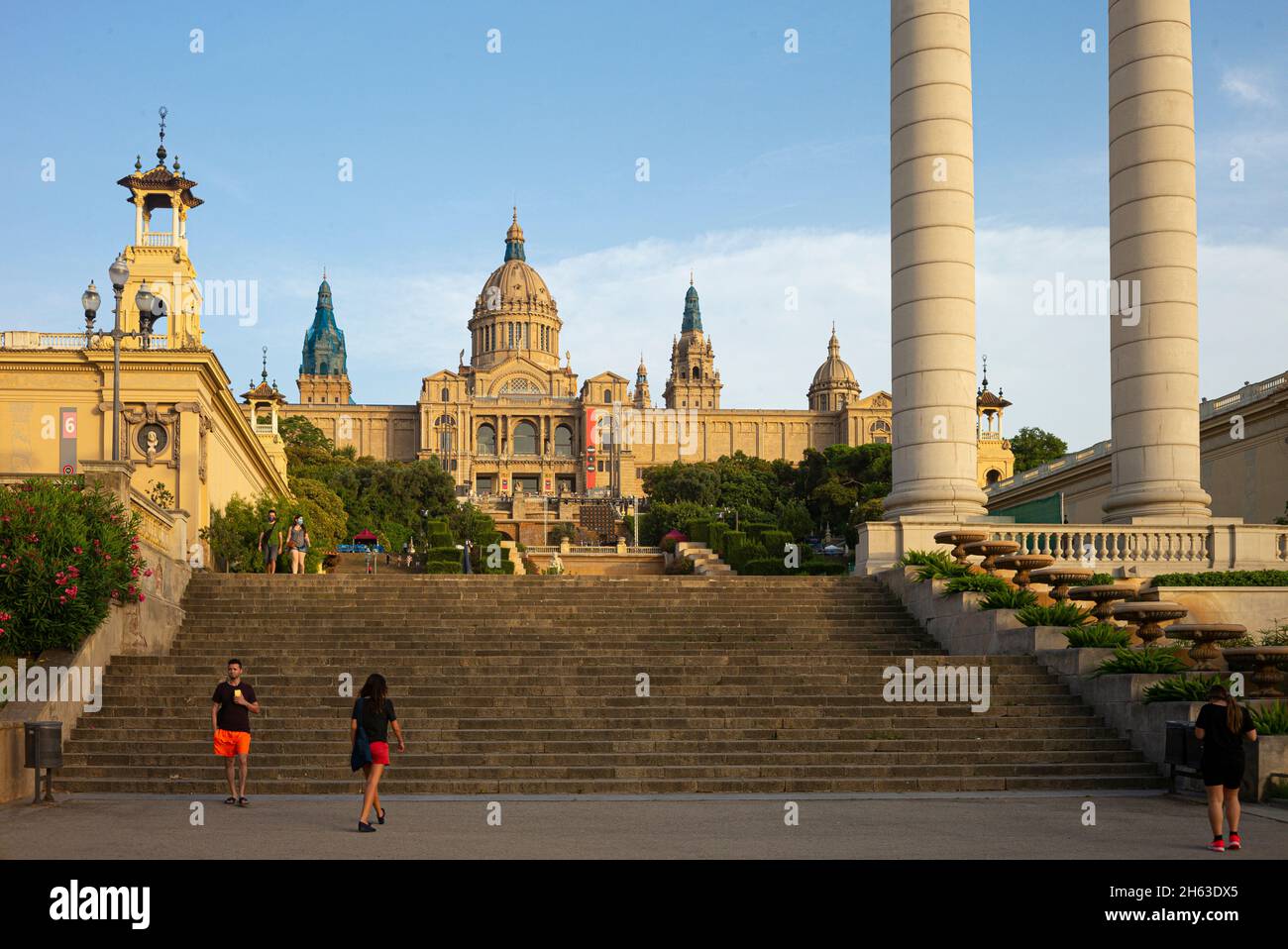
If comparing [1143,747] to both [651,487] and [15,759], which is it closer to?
[15,759]

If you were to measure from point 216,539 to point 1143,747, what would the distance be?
121ft

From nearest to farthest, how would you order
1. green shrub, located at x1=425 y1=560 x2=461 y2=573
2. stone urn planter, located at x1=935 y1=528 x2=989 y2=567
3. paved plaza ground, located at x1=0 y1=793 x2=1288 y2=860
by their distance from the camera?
1. paved plaza ground, located at x1=0 y1=793 x2=1288 y2=860
2. stone urn planter, located at x1=935 y1=528 x2=989 y2=567
3. green shrub, located at x1=425 y1=560 x2=461 y2=573

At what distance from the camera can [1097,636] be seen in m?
24.9

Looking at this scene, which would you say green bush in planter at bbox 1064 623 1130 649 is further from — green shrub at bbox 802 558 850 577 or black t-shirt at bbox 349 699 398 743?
green shrub at bbox 802 558 850 577

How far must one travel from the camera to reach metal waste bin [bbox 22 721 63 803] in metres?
19.1

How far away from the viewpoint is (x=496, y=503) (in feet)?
583

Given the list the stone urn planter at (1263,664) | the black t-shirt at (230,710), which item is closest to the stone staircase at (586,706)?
the black t-shirt at (230,710)

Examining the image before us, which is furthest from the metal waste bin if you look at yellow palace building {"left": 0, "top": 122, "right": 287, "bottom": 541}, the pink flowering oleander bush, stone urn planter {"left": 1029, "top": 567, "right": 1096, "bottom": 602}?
yellow palace building {"left": 0, "top": 122, "right": 287, "bottom": 541}

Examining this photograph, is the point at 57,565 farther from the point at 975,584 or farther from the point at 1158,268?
the point at 1158,268

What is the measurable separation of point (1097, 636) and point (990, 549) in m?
5.68

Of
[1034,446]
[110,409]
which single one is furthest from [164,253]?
[1034,446]

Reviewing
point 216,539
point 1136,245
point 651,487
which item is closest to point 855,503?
point 651,487

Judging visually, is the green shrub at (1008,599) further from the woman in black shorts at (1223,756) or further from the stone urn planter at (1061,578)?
the woman in black shorts at (1223,756)

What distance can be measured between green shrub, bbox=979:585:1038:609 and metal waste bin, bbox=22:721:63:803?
16.0 meters
